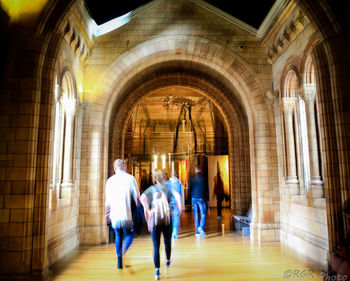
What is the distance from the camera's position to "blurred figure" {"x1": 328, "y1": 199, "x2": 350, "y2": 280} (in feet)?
9.05

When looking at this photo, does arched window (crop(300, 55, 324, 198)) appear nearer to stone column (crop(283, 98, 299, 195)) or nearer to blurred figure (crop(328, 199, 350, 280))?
stone column (crop(283, 98, 299, 195))

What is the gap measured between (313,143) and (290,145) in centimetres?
91

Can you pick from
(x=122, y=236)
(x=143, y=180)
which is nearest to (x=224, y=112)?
(x=122, y=236)

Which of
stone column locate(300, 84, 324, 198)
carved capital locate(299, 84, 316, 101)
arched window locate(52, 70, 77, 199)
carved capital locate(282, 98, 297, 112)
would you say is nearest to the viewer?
stone column locate(300, 84, 324, 198)

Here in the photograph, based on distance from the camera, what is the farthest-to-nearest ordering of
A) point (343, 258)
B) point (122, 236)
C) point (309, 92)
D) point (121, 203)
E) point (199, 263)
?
→ point (309, 92) → point (199, 263) → point (122, 236) → point (121, 203) → point (343, 258)

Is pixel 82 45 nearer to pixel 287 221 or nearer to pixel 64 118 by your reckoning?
pixel 64 118

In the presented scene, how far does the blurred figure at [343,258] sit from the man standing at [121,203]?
2672 mm

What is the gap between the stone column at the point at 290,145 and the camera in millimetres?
5496

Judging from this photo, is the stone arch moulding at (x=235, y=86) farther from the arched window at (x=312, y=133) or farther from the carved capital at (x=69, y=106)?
the arched window at (x=312, y=133)

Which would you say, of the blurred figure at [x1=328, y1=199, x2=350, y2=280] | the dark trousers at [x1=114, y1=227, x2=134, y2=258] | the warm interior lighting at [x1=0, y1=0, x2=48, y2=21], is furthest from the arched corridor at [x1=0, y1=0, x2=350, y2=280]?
the dark trousers at [x1=114, y1=227, x2=134, y2=258]

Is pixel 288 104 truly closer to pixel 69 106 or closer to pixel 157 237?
pixel 157 237

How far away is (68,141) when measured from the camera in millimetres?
5391

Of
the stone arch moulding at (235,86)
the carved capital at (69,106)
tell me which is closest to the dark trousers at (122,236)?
the stone arch moulding at (235,86)

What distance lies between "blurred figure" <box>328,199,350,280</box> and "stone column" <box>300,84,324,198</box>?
1331 mm
